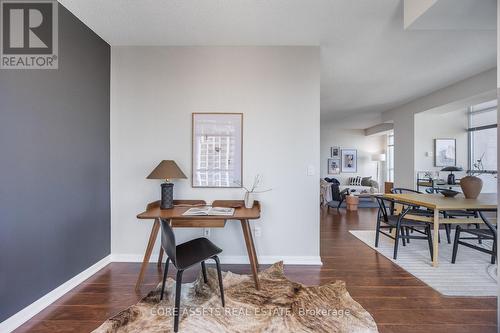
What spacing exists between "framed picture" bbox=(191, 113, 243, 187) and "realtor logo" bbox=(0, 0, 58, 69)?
1.40m

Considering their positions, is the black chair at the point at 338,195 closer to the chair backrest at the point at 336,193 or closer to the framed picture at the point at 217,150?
the chair backrest at the point at 336,193

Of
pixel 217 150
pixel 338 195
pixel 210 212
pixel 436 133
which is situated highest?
pixel 436 133

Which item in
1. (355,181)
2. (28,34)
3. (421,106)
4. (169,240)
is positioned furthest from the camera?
(355,181)

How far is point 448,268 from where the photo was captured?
250 cm

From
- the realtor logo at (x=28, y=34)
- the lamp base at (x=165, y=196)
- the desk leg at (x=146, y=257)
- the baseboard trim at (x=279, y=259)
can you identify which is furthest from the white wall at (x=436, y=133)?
the realtor logo at (x=28, y=34)

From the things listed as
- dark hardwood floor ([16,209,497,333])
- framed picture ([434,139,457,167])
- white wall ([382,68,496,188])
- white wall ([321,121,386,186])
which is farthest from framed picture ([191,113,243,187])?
white wall ([321,121,386,186])

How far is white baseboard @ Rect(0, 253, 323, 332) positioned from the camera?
64.7 inches

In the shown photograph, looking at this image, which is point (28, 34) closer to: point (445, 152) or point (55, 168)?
point (55, 168)

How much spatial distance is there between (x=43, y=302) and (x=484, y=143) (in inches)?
320

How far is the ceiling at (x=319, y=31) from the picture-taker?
2.06 metres

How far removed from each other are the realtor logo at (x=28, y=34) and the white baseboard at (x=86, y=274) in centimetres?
187

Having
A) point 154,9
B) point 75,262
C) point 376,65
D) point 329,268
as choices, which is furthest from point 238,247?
point 376,65

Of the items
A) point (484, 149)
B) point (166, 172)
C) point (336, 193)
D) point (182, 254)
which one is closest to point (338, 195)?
point (336, 193)

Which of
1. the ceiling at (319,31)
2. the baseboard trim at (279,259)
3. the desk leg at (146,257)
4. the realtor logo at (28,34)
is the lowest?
the baseboard trim at (279,259)
